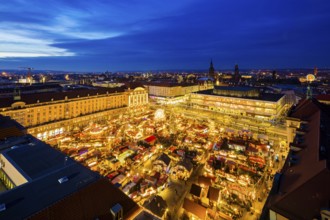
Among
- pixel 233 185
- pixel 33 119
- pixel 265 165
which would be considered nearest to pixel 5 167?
pixel 233 185

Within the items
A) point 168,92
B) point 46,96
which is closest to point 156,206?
point 46,96

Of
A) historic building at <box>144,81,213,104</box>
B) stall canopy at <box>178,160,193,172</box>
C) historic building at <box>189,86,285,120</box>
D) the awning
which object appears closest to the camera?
the awning

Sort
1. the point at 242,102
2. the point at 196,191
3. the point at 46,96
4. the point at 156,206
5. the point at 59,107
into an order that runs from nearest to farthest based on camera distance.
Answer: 1. the point at 156,206
2. the point at 196,191
3. the point at 46,96
4. the point at 59,107
5. the point at 242,102

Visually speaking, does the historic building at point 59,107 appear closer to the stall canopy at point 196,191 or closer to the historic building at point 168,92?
the historic building at point 168,92

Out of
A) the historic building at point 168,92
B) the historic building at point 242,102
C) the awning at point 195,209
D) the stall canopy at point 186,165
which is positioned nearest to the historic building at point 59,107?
the historic building at point 168,92

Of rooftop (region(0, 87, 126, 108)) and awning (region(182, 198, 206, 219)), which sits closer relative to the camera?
awning (region(182, 198, 206, 219))

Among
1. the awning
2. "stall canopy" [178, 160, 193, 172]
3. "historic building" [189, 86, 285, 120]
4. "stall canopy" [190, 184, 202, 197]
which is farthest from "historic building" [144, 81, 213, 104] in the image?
the awning

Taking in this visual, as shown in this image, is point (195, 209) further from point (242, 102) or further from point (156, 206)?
point (242, 102)

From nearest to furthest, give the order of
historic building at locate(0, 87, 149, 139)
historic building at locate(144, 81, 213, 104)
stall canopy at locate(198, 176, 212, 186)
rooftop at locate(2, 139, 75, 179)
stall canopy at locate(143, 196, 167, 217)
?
rooftop at locate(2, 139, 75, 179)
stall canopy at locate(143, 196, 167, 217)
stall canopy at locate(198, 176, 212, 186)
historic building at locate(0, 87, 149, 139)
historic building at locate(144, 81, 213, 104)

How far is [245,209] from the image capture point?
18703 mm

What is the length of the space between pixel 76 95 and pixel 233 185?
4701 cm

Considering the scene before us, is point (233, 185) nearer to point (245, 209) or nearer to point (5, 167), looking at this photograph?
point (245, 209)

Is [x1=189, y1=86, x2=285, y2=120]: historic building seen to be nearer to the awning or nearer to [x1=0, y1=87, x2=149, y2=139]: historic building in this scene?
[x1=0, y1=87, x2=149, y2=139]: historic building

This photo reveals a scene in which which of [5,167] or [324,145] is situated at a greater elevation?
[324,145]
